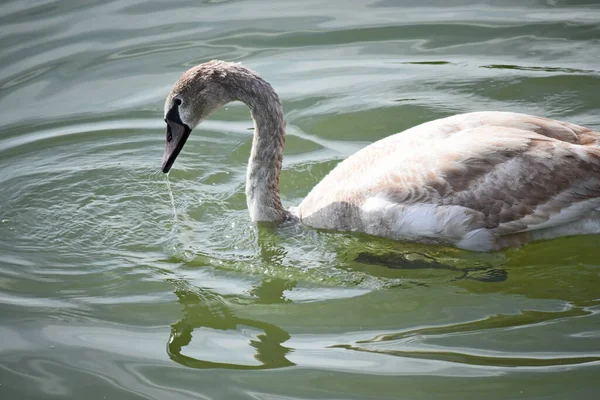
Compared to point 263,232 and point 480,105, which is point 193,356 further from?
point 480,105

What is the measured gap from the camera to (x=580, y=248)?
732 centimetres

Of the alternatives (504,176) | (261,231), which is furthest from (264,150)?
(504,176)

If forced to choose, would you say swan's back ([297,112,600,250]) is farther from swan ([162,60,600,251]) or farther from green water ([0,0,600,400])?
green water ([0,0,600,400])

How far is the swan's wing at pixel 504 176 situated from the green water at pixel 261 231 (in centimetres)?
46

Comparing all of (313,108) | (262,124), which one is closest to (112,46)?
(313,108)

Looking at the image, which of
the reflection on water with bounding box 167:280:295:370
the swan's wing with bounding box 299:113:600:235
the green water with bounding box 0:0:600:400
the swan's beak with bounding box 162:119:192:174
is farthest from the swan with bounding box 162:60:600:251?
the reflection on water with bounding box 167:280:295:370

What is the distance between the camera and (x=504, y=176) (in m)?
6.89

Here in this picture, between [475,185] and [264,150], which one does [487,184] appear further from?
[264,150]

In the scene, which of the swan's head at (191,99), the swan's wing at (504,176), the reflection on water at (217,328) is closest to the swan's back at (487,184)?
the swan's wing at (504,176)

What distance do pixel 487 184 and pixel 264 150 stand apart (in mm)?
2202

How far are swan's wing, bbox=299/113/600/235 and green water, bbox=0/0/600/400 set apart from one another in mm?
463

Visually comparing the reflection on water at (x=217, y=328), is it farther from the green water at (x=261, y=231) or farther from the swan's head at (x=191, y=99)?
the swan's head at (x=191, y=99)

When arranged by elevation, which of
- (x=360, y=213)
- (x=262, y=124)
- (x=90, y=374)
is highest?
(x=262, y=124)

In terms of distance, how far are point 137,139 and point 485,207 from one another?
457 cm
